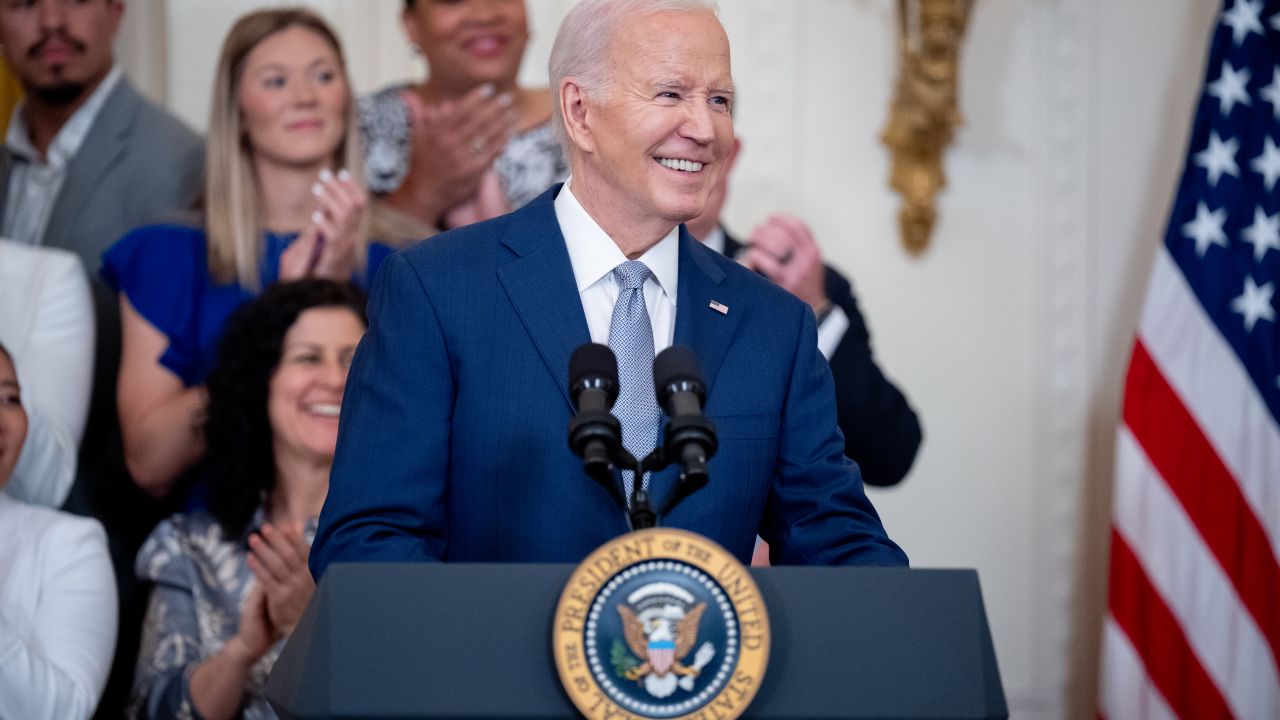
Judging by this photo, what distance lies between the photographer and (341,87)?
389cm

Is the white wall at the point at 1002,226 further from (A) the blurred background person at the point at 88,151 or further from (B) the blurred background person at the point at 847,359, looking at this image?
(B) the blurred background person at the point at 847,359

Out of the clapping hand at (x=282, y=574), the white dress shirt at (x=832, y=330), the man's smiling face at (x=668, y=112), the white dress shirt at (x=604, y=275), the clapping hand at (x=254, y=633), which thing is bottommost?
the clapping hand at (x=254, y=633)

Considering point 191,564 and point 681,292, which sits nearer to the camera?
point 681,292

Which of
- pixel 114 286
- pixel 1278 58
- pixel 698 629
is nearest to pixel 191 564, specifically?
pixel 114 286

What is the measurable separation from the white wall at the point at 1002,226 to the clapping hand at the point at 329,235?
1.22 metres

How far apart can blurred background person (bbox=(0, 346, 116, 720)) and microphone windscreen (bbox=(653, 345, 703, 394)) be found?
1512 millimetres

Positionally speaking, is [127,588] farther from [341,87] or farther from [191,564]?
[341,87]

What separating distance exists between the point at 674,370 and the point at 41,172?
9.68 ft

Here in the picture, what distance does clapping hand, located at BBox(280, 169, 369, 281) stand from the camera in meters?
3.66

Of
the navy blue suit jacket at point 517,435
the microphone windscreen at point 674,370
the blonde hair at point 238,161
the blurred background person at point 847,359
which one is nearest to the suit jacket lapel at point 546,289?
the navy blue suit jacket at point 517,435

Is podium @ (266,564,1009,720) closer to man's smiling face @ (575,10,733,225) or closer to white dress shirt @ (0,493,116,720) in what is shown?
man's smiling face @ (575,10,733,225)

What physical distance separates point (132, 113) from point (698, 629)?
3052 mm

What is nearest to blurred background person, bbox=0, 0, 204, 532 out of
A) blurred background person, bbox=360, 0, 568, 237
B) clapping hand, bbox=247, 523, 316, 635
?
blurred background person, bbox=360, 0, 568, 237

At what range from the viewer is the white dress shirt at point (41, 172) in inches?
161
